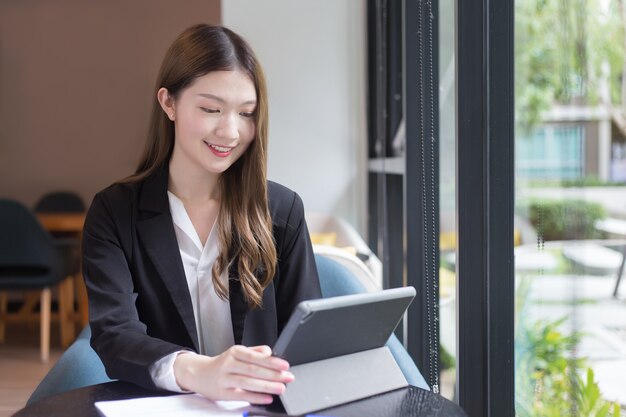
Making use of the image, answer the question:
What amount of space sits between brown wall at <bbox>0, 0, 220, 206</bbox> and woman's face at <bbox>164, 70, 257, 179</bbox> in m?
5.09

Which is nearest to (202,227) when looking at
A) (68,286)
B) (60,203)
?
(68,286)

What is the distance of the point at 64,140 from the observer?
651 centimetres

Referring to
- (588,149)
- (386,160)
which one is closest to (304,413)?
(588,149)

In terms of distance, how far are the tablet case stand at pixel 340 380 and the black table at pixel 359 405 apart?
1 cm

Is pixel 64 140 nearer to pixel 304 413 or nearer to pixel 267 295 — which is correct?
pixel 267 295

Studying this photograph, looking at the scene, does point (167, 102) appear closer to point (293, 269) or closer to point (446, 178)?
point (293, 269)

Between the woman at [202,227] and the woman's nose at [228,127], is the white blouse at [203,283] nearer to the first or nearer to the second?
the woman at [202,227]

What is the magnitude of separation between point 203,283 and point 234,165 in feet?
0.80

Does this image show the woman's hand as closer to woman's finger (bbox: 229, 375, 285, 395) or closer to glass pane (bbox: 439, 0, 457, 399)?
woman's finger (bbox: 229, 375, 285, 395)

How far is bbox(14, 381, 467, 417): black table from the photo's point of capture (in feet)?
3.72

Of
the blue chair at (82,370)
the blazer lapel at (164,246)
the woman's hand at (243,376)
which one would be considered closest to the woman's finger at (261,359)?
the woman's hand at (243,376)

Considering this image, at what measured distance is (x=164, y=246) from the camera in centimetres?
155

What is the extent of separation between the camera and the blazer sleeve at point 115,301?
1.30 m

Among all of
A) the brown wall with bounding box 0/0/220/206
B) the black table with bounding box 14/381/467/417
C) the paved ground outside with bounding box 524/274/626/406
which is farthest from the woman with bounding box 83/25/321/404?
the brown wall with bounding box 0/0/220/206
